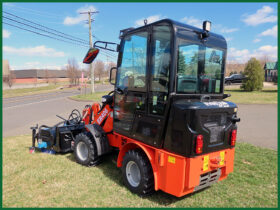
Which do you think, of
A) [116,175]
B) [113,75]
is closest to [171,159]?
[116,175]

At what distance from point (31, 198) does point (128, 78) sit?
248cm

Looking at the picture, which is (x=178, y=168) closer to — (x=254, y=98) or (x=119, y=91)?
(x=119, y=91)

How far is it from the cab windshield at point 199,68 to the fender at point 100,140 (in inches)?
81.5

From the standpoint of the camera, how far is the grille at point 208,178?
302 cm

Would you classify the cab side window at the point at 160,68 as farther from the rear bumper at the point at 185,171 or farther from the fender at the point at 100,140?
the fender at the point at 100,140

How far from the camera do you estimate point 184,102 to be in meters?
2.93

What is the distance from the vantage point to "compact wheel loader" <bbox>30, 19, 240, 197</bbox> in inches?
110

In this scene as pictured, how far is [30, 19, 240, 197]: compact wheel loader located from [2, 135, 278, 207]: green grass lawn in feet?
1.12

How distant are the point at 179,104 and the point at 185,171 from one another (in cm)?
87

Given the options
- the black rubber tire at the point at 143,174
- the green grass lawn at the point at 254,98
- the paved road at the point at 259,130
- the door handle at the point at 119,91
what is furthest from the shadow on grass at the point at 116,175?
the green grass lawn at the point at 254,98

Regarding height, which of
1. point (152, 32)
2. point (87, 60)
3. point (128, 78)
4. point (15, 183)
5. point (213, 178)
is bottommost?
point (15, 183)

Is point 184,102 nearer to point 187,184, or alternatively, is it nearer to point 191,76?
point 191,76

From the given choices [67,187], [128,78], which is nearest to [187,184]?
[128,78]

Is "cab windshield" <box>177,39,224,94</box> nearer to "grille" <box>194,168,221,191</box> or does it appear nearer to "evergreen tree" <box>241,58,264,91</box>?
"grille" <box>194,168,221,191</box>
